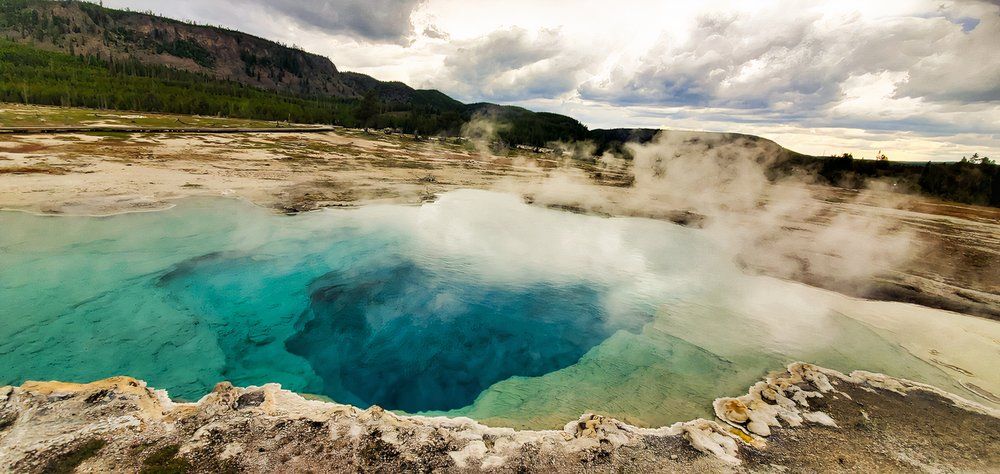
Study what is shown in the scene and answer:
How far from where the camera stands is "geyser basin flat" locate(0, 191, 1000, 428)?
6.59m

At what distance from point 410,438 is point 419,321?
150 inches

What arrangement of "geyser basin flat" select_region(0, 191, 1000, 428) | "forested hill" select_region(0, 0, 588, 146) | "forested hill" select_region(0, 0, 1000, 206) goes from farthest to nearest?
"forested hill" select_region(0, 0, 588, 146) < "forested hill" select_region(0, 0, 1000, 206) < "geyser basin flat" select_region(0, 191, 1000, 428)

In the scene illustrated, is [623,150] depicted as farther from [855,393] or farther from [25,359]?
[25,359]

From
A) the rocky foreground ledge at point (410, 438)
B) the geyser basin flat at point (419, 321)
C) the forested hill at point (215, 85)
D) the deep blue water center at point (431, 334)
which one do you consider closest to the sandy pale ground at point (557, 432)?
the rocky foreground ledge at point (410, 438)

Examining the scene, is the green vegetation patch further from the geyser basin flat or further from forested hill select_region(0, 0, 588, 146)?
forested hill select_region(0, 0, 588, 146)

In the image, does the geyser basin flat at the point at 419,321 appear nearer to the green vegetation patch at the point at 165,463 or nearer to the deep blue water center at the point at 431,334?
the deep blue water center at the point at 431,334

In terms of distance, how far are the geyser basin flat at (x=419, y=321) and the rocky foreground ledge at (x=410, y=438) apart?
0.83 meters

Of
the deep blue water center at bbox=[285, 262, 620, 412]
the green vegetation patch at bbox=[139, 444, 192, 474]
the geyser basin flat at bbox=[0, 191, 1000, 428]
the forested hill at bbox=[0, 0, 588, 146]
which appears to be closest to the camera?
the green vegetation patch at bbox=[139, 444, 192, 474]

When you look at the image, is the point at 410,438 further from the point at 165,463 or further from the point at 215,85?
the point at 215,85

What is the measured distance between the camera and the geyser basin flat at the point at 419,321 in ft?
21.6

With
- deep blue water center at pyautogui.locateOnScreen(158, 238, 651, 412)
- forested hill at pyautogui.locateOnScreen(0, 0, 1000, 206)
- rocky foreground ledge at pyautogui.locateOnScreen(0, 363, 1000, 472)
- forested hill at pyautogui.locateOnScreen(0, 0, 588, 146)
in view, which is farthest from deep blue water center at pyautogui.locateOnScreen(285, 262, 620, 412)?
forested hill at pyautogui.locateOnScreen(0, 0, 588, 146)

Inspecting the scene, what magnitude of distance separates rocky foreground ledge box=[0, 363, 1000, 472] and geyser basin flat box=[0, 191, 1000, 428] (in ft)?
2.73

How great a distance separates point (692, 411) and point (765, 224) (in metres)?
16.7

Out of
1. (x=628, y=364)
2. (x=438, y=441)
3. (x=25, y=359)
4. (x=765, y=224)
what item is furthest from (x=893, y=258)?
(x=25, y=359)
